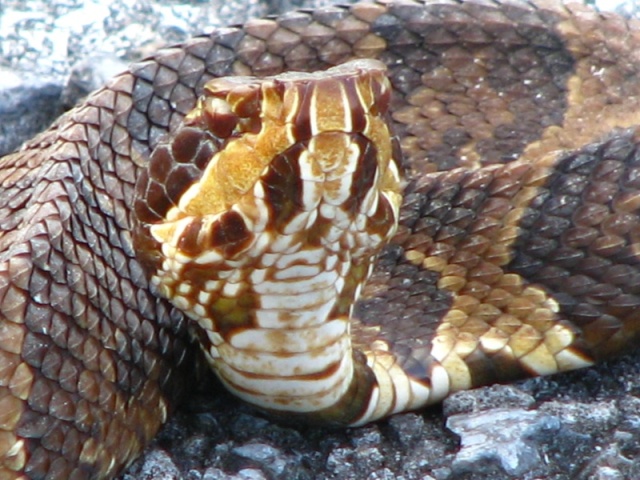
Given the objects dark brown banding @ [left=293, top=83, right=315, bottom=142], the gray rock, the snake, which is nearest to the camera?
dark brown banding @ [left=293, top=83, right=315, bottom=142]

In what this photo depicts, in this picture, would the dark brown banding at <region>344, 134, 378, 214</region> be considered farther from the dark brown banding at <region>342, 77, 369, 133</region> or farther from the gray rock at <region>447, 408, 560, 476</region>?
the gray rock at <region>447, 408, 560, 476</region>

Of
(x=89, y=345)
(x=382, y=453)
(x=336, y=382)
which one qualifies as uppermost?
(x=89, y=345)

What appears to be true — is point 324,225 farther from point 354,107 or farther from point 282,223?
point 354,107

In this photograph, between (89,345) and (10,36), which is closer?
(89,345)

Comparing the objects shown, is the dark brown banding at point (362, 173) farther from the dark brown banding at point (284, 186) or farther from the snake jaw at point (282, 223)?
the dark brown banding at point (284, 186)

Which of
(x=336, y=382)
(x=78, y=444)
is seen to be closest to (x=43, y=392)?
(x=78, y=444)

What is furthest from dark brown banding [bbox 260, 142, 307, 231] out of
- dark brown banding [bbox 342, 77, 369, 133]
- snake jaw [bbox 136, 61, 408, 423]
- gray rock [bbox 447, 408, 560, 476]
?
gray rock [bbox 447, 408, 560, 476]

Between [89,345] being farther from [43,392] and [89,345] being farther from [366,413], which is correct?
[366,413]

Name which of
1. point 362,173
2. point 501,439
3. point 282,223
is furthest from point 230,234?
point 501,439
